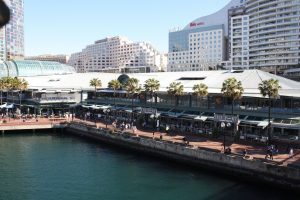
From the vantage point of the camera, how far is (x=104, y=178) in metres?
55.9

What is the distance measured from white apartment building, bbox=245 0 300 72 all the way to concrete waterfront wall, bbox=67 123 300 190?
121m

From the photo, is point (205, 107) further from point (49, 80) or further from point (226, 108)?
point (49, 80)

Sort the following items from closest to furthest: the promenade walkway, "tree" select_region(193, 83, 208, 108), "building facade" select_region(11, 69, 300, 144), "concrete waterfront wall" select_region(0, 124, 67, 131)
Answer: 1. the promenade walkway
2. "building facade" select_region(11, 69, 300, 144)
3. "tree" select_region(193, 83, 208, 108)
4. "concrete waterfront wall" select_region(0, 124, 67, 131)

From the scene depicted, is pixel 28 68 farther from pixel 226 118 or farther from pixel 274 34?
pixel 226 118

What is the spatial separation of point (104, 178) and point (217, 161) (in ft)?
56.3

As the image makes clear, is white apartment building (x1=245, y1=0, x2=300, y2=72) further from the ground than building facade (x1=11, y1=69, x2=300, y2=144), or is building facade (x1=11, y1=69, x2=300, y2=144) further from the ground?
white apartment building (x1=245, y1=0, x2=300, y2=72)

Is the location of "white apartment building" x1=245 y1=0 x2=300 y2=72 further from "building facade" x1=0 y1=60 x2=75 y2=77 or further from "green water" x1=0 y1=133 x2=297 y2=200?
"green water" x1=0 y1=133 x2=297 y2=200

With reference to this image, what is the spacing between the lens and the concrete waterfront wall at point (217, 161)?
49.1 meters

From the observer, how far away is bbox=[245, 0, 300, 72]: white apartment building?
17288 cm

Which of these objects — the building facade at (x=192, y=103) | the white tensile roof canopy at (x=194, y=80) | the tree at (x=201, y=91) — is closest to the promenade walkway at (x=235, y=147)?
the building facade at (x=192, y=103)

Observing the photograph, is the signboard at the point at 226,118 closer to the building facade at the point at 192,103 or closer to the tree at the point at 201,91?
the building facade at the point at 192,103

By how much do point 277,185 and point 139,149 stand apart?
100ft

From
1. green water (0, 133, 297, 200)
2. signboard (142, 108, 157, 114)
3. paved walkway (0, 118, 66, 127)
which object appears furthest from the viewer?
paved walkway (0, 118, 66, 127)

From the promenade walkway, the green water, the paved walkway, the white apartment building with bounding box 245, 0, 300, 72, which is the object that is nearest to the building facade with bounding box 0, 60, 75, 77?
the paved walkway
